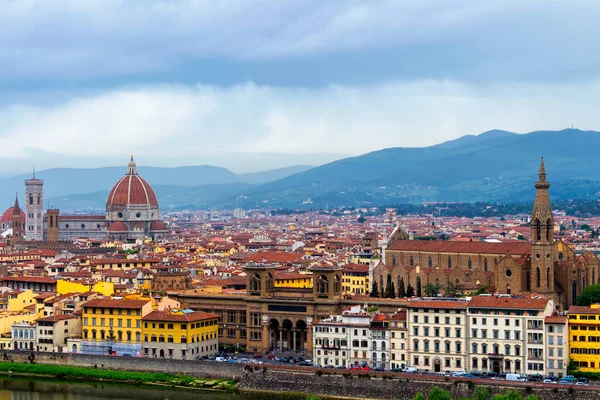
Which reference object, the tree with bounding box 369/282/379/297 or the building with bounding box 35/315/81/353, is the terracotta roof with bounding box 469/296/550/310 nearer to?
the tree with bounding box 369/282/379/297

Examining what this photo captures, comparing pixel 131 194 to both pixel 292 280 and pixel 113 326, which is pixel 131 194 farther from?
pixel 113 326

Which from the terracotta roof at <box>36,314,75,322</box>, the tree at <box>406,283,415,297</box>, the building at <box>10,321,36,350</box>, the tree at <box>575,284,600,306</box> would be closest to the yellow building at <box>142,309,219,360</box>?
the terracotta roof at <box>36,314,75,322</box>

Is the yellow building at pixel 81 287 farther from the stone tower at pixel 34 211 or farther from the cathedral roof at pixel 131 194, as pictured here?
the stone tower at pixel 34 211

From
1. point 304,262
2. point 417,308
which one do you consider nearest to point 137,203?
point 304,262

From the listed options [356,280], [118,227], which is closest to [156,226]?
[118,227]

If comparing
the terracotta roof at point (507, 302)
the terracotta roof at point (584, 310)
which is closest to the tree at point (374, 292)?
the terracotta roof at point (507, 302)
